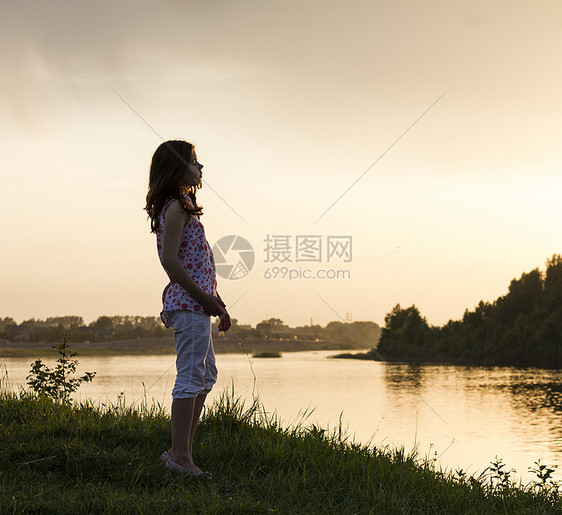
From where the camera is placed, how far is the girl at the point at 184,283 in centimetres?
339

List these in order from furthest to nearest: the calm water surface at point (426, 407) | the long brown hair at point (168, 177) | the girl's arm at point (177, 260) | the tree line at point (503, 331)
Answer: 1. the tree line at point (503, 331)
2. the calm water surface at point (426, 407)
3. the long brown hair at point (168, 177)
4. the girl's arm at point (177, 260)

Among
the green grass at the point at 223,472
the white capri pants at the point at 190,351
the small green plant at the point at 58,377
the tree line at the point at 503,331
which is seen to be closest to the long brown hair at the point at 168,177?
the white capri pants at the point at 190,351

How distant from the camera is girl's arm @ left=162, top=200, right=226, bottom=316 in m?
3.33

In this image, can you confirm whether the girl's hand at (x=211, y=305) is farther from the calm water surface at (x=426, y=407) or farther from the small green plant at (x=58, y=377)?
the small green plant at (x=58, y=377)

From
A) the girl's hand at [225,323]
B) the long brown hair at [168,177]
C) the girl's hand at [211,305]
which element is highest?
the long brown hair at [168,177]

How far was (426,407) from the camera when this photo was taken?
27.5 meters

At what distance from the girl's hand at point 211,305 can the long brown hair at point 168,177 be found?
51 cm

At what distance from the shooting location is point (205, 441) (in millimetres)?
4207

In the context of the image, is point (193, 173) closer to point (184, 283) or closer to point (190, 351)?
point (184, 283)

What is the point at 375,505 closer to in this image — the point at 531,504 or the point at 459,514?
the point at 459,514

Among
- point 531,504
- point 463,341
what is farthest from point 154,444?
Answer: point 463,341

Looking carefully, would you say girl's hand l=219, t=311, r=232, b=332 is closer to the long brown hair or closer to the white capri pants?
the white capri pants

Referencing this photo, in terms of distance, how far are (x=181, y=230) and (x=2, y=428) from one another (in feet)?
7.03

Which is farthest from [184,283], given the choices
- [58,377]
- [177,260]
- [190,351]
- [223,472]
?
[58,377]
